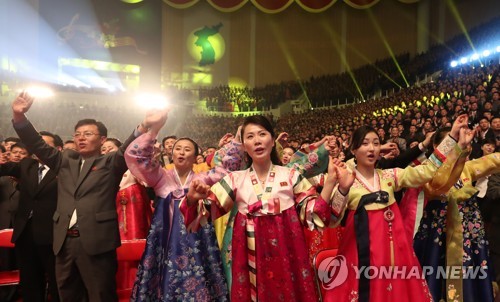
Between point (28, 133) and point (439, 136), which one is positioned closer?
point (28, 133)

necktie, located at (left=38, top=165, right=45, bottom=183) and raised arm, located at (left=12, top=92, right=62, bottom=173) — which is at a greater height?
raised arm, located at (left=12, top=92, right=62, bottom=173)

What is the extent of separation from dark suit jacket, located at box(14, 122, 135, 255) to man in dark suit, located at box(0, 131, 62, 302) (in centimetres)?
33

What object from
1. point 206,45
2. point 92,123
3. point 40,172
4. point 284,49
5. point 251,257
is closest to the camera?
point 251,257

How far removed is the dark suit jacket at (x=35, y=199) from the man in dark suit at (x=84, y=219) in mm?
328

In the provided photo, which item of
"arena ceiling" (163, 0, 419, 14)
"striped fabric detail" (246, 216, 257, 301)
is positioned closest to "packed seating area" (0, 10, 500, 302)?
"striped fabric detail" (246, 216, 257, 301)

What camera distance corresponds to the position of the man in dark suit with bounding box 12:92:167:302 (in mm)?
2451

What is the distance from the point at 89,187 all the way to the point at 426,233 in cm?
195

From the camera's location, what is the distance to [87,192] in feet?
8.27

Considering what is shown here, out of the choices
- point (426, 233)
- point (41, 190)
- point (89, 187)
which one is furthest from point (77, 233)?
point (426, 233)

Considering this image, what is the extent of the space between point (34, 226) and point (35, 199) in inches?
6.7

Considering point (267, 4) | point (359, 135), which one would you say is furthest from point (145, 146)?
point (267, 4)

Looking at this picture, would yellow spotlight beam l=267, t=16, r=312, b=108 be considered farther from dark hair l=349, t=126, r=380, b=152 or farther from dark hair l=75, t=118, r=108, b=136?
dark hair l=349, t=126, r=380, b=152

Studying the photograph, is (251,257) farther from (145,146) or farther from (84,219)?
(84,219)

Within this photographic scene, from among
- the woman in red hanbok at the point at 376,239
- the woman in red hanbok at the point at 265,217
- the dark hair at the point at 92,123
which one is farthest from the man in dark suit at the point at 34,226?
the woman in red hanbok at the point at 376,239
